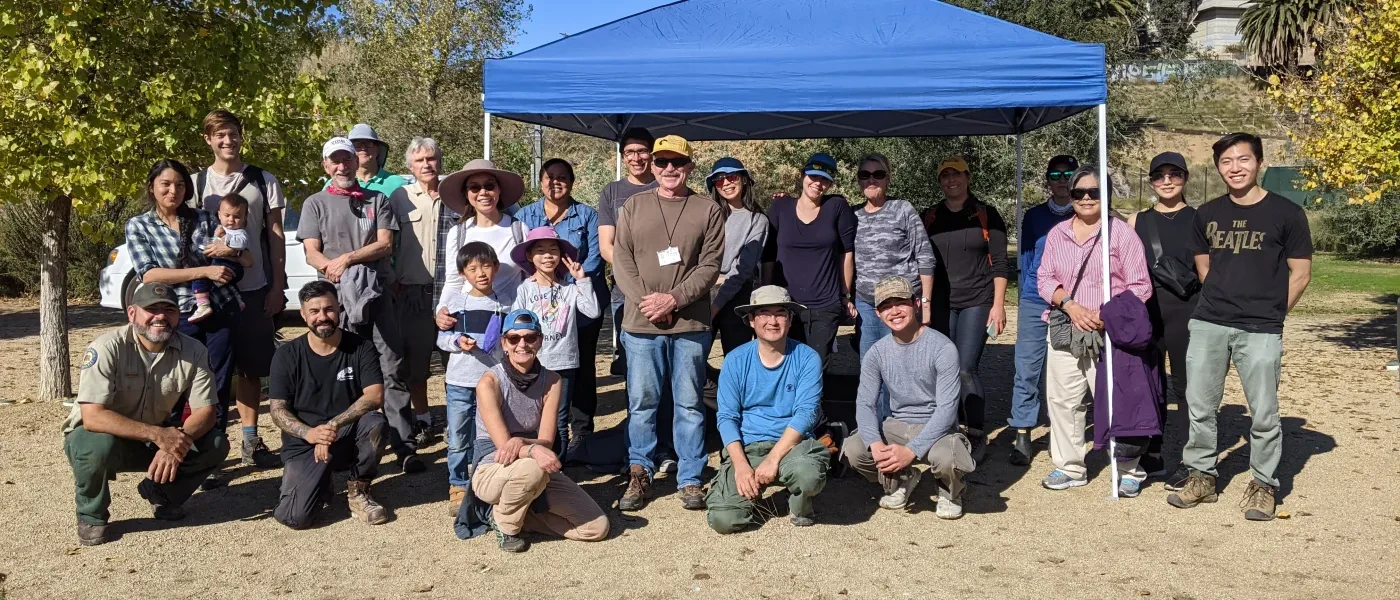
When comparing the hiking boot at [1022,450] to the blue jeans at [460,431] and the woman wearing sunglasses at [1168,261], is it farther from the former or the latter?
the blue jeans at [460,431]

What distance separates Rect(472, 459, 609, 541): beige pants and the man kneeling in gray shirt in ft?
3.81

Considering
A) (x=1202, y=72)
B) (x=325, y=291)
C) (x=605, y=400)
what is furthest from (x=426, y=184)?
(x=1202, y=72)

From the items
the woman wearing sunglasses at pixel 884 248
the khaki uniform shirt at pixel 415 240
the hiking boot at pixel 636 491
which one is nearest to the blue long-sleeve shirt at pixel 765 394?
the hiking boot at pixel 636 491

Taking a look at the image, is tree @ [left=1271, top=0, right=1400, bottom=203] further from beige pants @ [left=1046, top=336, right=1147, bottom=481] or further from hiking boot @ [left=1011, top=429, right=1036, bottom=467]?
beige pants @ [left=1046, top=336, right=1147, bottom=481]

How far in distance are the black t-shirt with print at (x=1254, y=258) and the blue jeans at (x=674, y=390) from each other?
2.26m

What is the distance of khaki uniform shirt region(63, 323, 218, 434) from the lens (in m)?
4.27

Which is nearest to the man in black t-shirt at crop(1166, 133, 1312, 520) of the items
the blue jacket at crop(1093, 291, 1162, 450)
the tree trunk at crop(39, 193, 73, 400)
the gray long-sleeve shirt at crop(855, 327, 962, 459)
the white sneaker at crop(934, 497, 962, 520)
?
the blue jacket at crop(1093, 291, 1162, 450)

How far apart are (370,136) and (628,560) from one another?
2.91 m

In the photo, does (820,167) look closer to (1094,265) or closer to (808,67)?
(808,67)

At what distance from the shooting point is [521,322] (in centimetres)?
429

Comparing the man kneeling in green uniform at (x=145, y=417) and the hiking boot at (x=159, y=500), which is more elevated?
the man kneeling in green uniform at (x=145, y=417)

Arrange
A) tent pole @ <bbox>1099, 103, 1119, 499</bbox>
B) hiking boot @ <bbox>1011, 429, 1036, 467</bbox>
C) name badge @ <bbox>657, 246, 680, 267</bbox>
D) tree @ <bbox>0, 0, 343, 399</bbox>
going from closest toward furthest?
1. name badge @ <bbox>657, 246, 680, 267</bbox>
2. tent pole @ <bbox>1099, 103, 1119, 499</bbox>
3. hiking boot @ <bbox>1011, 429, 1036, 467</bbox>
4. tree @ <bbox>0, 0, 343, 399</bbox>

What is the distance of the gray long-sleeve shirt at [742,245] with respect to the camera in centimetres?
533

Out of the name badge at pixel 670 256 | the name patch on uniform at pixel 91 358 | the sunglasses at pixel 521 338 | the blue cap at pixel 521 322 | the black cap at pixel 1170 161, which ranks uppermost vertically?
the black cap at pixel 1170 161
